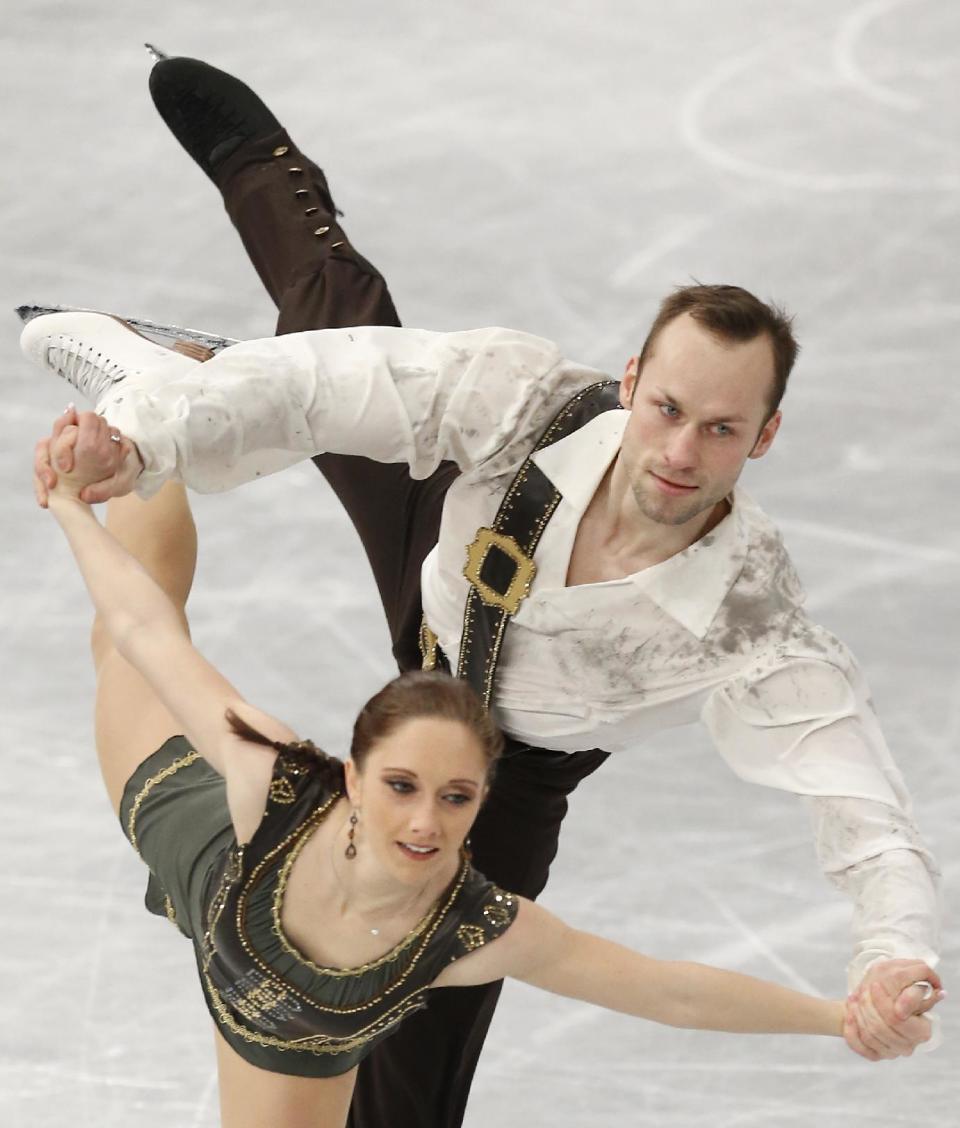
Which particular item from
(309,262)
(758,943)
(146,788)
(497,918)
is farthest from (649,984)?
(309,262)

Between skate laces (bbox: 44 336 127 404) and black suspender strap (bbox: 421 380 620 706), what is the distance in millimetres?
847

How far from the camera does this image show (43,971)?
14.5 ft

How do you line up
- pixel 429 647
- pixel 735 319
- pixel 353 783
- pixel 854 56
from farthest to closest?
1. pixel 854 56
2. pixel 429 647
3. pixel 735 319
4. pixel 353 783

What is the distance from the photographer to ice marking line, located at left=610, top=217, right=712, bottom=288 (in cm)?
637

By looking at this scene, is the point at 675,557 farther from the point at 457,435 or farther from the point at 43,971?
the point at 43,971

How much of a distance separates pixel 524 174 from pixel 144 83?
132 centimetres

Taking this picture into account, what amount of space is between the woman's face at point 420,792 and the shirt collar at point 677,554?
0.55m

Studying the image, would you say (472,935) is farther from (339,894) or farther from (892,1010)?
(892,1010)

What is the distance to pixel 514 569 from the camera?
348 centimetres

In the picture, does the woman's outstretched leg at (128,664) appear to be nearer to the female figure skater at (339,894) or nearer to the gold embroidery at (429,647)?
the female figure skater at (339,894)

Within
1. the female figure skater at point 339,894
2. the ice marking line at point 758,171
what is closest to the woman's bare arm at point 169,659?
the female figure skater at point 339,894

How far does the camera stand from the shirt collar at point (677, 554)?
3.38 metres

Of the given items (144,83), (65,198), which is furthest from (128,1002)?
(144,83)

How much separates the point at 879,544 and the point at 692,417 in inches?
95.9
